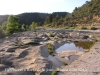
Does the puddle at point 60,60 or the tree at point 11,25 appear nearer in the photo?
the puddle at point 60,60

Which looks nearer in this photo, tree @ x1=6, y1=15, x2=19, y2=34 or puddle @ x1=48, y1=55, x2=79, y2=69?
puddle @ x1=48, y1=55, x2=79, y2=69

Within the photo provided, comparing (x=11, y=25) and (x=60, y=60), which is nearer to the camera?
(x=60, y=60)

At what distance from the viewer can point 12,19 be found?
6353 centimetres

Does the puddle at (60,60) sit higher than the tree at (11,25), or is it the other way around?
the tree at (11,25)

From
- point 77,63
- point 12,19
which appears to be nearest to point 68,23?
point 12,19

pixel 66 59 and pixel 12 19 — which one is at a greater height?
pixel 12 19

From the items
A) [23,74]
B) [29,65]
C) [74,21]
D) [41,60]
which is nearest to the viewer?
[23,74]

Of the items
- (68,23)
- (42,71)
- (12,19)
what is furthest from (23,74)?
(68,23)

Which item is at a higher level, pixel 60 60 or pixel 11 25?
pixel 11 25

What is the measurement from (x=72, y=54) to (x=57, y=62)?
5.10 m

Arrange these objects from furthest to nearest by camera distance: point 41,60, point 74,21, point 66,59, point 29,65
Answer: point 74,21, point 66,59, point 41,60, point 29,65

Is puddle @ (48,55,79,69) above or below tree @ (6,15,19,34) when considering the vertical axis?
below

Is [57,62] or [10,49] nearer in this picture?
[57,62]

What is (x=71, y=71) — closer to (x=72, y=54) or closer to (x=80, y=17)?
(x=72, y=54)
